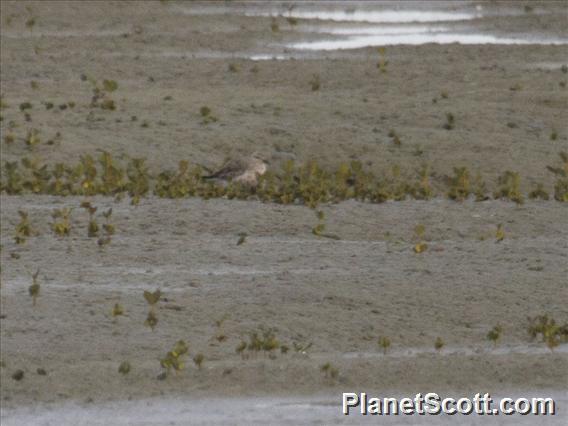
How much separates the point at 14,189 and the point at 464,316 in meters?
4.40

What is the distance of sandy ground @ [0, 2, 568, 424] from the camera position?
23.4ft

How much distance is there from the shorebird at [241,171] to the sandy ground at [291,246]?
64 cm

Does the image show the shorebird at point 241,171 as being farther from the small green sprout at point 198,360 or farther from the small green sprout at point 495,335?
the small green sprout at point 198,360

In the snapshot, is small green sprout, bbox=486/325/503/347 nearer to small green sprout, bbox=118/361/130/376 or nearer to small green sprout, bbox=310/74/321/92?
small green sprout, bbox=118/361/130/376

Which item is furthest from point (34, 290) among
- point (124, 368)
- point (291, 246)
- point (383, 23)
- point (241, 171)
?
point (383, 23)

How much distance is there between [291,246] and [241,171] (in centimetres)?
233

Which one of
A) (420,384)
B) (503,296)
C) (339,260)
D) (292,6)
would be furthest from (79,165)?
(292,6)

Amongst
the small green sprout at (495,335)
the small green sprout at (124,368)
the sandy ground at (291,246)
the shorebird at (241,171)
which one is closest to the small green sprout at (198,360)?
the sandy ground at (291,246)

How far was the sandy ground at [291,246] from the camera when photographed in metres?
7.14

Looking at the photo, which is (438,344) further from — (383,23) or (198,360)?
(383,23)

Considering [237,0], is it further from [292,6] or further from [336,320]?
[336,320]

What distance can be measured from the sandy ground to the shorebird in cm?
64

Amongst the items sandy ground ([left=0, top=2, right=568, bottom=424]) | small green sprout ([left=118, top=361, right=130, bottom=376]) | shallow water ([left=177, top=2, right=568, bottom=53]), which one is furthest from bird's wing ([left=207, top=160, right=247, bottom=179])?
shallow water ([left=177, top=2, right=568, bottom=53])

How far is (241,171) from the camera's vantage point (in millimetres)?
12016
